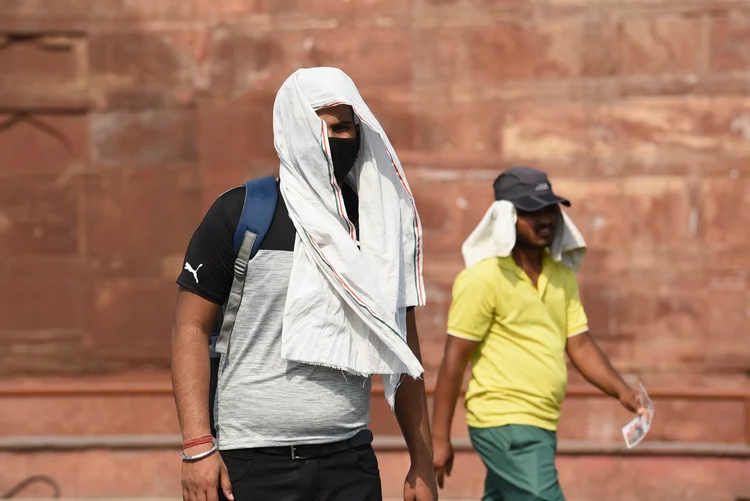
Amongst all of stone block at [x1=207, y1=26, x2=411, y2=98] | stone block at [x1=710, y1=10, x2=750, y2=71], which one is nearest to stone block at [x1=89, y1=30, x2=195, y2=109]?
stone block at [x1=207, y1=26, x2=411, y2=98]

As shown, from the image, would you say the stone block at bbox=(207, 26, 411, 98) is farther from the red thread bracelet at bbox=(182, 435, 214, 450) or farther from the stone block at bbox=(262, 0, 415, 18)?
the red thread bracelet at bbox=(182, 435, 214, 450)

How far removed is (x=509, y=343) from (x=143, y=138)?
428cm

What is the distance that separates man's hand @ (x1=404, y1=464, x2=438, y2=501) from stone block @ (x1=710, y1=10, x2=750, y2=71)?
18.0 feet

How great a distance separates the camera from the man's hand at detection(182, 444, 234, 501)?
3.03m

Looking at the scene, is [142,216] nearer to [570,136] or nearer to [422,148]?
[422,148]

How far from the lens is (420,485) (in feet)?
11.1

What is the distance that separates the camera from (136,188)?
8500 millimetres

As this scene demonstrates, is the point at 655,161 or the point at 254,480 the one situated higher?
the point at 655,161

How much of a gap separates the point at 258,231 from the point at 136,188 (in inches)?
219

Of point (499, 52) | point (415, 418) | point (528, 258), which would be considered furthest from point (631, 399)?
point (499, 52)

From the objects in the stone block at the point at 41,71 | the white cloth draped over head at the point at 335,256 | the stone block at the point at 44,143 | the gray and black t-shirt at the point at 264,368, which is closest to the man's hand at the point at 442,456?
the white cloth draped over head at the point at 335,256

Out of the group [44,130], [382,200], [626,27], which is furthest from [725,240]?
[382,200]

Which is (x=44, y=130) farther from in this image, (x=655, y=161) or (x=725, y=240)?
(x=725, y=240)

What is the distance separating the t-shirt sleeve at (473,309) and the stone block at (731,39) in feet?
12.8
